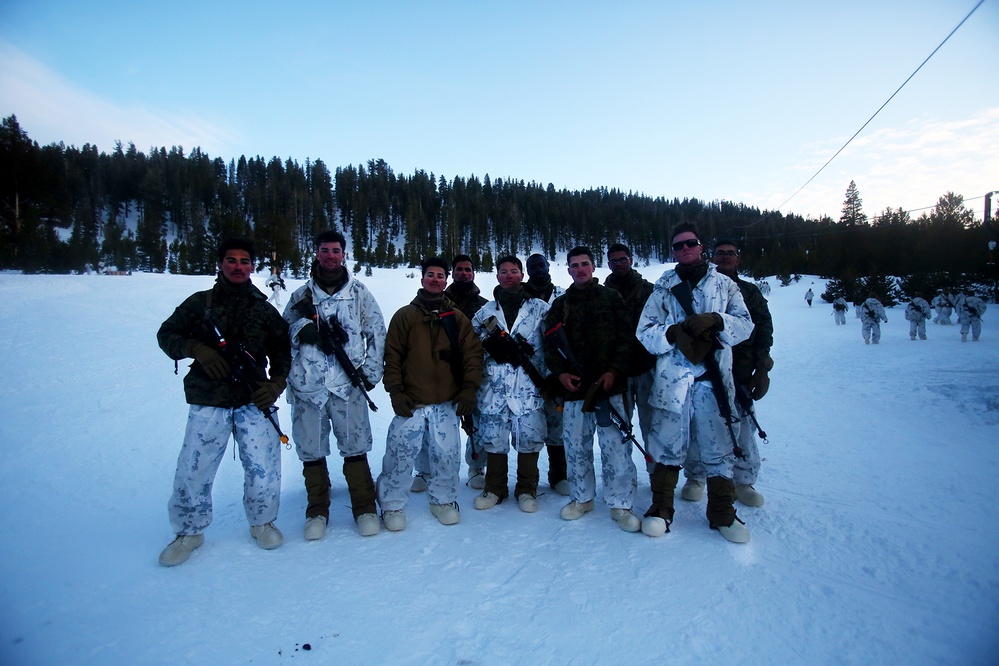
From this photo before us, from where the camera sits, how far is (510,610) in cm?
251

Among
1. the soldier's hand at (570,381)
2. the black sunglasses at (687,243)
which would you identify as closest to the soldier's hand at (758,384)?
the black sunglasses at (687,243)

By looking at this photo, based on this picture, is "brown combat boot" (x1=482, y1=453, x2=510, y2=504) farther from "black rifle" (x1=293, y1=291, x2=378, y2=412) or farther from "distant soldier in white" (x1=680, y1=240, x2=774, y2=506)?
"distant soldier in white" (x1=680, y1=240, x2=774, y2=506)

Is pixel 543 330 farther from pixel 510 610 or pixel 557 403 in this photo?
pixel 510 610

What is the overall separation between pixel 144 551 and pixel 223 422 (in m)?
1.10

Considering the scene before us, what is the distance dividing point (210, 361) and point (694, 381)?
11.8ft

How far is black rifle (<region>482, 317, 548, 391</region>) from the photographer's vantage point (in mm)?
3900

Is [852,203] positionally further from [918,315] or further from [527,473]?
[527,473]

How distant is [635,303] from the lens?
13.3 feet

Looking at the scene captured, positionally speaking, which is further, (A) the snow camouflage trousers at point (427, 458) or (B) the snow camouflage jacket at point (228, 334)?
(A) the snow camouflage trousers at point (427, 458)

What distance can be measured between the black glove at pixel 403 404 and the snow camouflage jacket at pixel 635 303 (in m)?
1.91

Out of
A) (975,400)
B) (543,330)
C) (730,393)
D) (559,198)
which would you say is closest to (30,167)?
(543,330)

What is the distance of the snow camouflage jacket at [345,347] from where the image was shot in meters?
3.49

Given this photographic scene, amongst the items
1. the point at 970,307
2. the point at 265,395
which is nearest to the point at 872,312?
the point at 970,307

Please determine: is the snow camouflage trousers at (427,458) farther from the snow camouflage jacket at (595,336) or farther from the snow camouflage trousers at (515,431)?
the snow camouflage jacket at (595,336)
